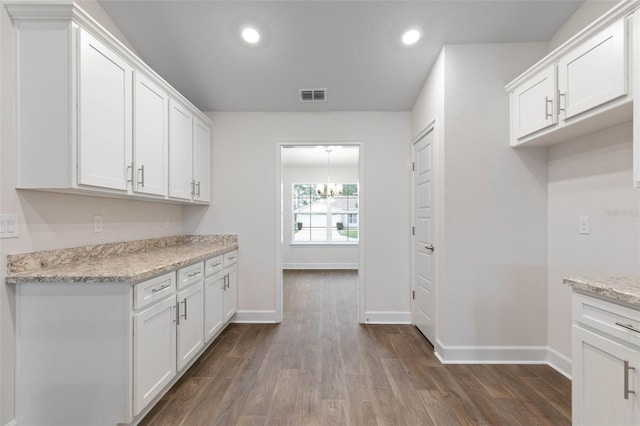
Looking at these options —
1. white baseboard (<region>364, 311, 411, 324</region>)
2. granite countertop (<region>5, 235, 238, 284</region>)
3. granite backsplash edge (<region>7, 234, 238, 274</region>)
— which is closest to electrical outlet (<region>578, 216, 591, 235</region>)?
white baseboard (<region>364, 311, 411, 324</region>)

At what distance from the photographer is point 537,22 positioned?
2.56 meters

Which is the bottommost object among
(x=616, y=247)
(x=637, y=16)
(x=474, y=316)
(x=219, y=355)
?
(x=219, y=355)

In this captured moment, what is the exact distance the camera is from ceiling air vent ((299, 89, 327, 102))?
3402 mm

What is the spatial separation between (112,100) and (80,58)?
11.6 inches

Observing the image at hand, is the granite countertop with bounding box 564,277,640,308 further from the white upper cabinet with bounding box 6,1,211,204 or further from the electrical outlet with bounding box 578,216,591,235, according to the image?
the white upper cabinet with bounding box 6,1,211,204

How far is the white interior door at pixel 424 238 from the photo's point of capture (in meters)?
3.04

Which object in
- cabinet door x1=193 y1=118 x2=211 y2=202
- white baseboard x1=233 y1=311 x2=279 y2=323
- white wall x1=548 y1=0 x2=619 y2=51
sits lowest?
white baseboard x1=233 y1=311 x2=279 y2=323

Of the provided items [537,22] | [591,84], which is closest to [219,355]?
[591,84]

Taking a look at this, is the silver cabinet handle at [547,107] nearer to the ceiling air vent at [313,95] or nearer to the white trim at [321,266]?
the ceiling air vent at [313,95]

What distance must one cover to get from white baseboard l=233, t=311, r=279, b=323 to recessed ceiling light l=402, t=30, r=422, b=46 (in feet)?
10.5

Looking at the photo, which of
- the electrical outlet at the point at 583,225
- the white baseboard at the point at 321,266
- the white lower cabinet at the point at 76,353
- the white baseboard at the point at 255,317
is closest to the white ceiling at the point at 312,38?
the electrical outlet at the point at 583,225

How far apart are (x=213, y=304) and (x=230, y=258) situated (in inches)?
24.9

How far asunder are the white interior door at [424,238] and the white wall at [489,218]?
293 millimetres

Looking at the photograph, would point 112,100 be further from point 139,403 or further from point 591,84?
point 591,84
